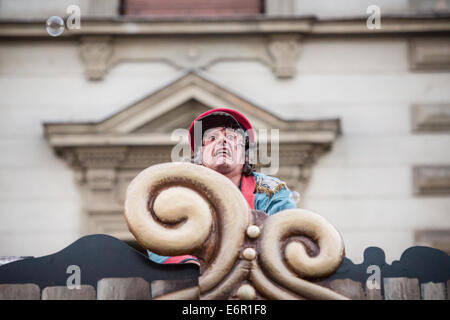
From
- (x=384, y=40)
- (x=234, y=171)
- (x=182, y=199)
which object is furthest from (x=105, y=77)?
(x=182, y=199)

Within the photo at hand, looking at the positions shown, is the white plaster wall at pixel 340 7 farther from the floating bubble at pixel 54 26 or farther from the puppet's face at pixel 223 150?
the puppet's face at pixel 223 150

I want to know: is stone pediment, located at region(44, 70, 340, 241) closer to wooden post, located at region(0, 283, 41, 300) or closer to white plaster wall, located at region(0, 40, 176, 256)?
white plaster wall, located at region(0, 40, 176, 256)

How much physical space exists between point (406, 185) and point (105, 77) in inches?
116

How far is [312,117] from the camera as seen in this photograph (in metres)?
4.72

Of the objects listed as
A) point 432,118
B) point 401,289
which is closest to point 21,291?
point 401,289

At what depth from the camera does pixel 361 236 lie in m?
4.53

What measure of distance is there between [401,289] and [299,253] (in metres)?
0.28

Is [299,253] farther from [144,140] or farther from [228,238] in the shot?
[144,140]

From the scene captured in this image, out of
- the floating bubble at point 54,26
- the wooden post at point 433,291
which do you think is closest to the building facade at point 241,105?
the floating bubble at point 54,26

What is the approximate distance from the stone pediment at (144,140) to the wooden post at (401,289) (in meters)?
3.34

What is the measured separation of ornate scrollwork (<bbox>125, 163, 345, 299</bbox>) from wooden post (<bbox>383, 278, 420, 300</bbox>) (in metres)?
0.15

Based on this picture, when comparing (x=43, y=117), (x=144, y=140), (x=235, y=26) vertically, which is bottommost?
(x=144, y=140)

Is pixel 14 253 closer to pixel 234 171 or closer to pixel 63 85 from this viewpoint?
pixel 63 85

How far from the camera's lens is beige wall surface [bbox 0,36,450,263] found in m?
4.59
